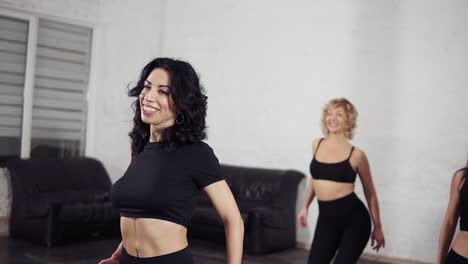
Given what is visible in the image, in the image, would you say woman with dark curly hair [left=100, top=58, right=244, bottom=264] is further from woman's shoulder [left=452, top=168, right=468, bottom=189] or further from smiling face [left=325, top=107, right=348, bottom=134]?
smiling face [left=325, top=107, right=348, bottom=134]

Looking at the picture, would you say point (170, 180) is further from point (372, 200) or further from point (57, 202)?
point (57, 202)

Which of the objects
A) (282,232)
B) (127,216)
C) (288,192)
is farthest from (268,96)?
(127,216)

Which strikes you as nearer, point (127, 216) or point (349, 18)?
point (127, 216)

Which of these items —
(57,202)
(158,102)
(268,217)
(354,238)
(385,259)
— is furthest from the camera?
(268,217)

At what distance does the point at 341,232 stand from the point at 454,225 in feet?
4.08

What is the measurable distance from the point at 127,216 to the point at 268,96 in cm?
497

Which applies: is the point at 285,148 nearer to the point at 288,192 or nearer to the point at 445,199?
the point at 288,192

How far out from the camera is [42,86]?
711 cm

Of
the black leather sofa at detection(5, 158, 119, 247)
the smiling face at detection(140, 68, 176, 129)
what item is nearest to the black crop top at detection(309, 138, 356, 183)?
the smiling face at detection(140, 68, 176, 129)

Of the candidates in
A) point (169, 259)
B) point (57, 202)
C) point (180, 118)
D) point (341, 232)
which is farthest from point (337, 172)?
point (57, 202)

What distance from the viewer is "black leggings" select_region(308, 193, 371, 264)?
346 cm

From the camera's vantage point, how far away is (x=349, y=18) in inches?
245

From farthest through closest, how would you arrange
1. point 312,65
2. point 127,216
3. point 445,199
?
point 312,65, point 445,199, point 127,216

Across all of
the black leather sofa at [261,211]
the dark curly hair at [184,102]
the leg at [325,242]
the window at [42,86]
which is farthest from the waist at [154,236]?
Result: the window at [42,86]
